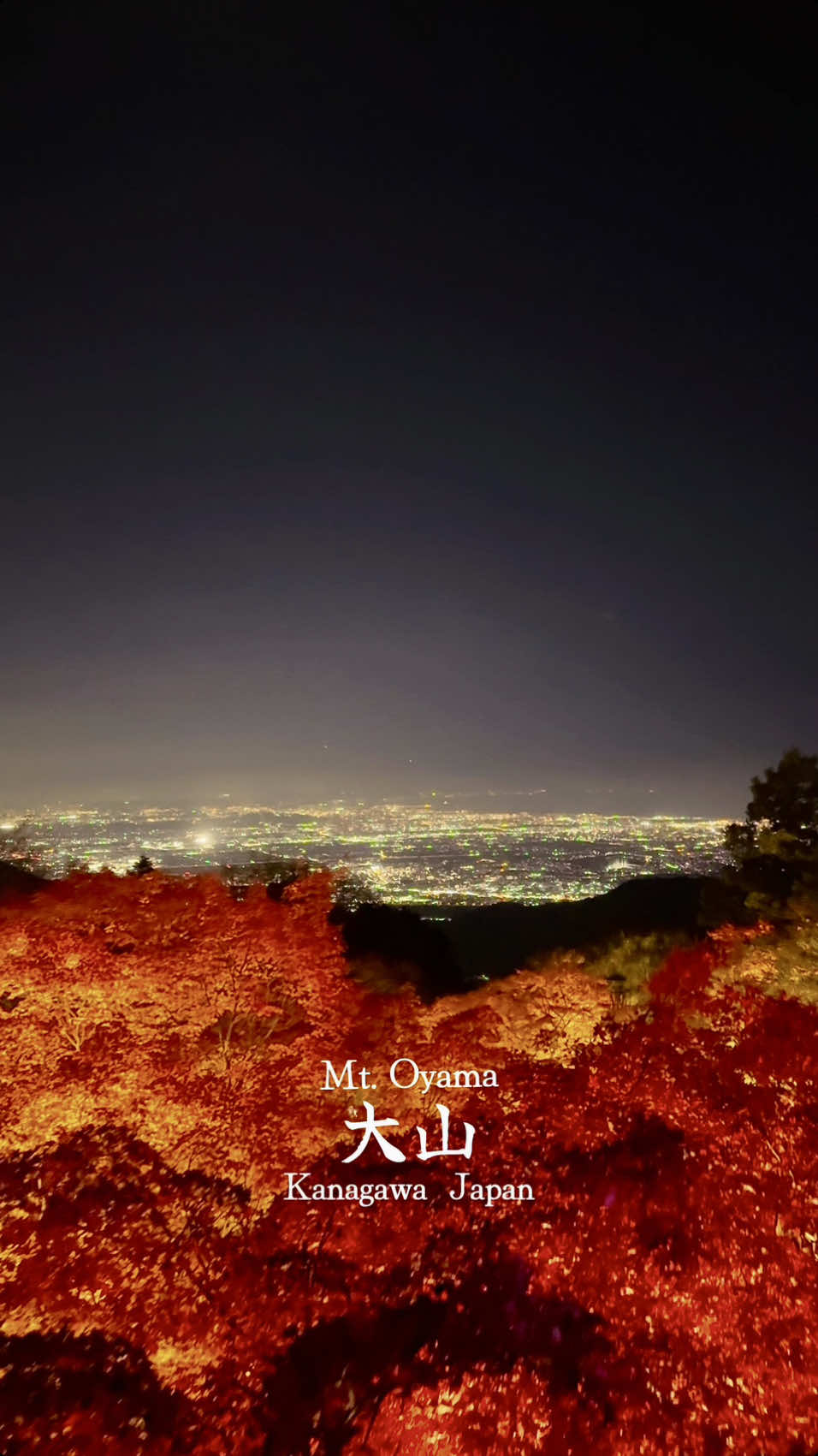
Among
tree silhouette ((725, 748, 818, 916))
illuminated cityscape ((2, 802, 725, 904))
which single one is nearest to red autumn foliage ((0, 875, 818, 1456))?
tree silhouette ((725, 748, 818, 916))

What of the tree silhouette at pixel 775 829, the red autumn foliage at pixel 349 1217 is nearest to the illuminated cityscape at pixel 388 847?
the tree silhouette at pixel 775 829

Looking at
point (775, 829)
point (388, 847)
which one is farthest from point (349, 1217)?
point (388, 847)

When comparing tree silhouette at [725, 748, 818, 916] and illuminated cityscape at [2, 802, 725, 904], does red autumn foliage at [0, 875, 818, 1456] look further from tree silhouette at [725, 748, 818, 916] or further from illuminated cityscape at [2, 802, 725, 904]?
illuminated cityscape at [2, 802, 725, 904]

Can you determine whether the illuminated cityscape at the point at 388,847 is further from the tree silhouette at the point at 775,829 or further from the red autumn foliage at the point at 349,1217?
the red autumn foliage at the point at 349,1217

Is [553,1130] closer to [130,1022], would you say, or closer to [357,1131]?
[357,1131]

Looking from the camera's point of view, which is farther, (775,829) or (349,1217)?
(775,829)

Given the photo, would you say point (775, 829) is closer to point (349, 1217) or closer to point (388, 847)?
point (349, 1217)

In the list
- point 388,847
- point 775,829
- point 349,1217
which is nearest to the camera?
point 349,1217
